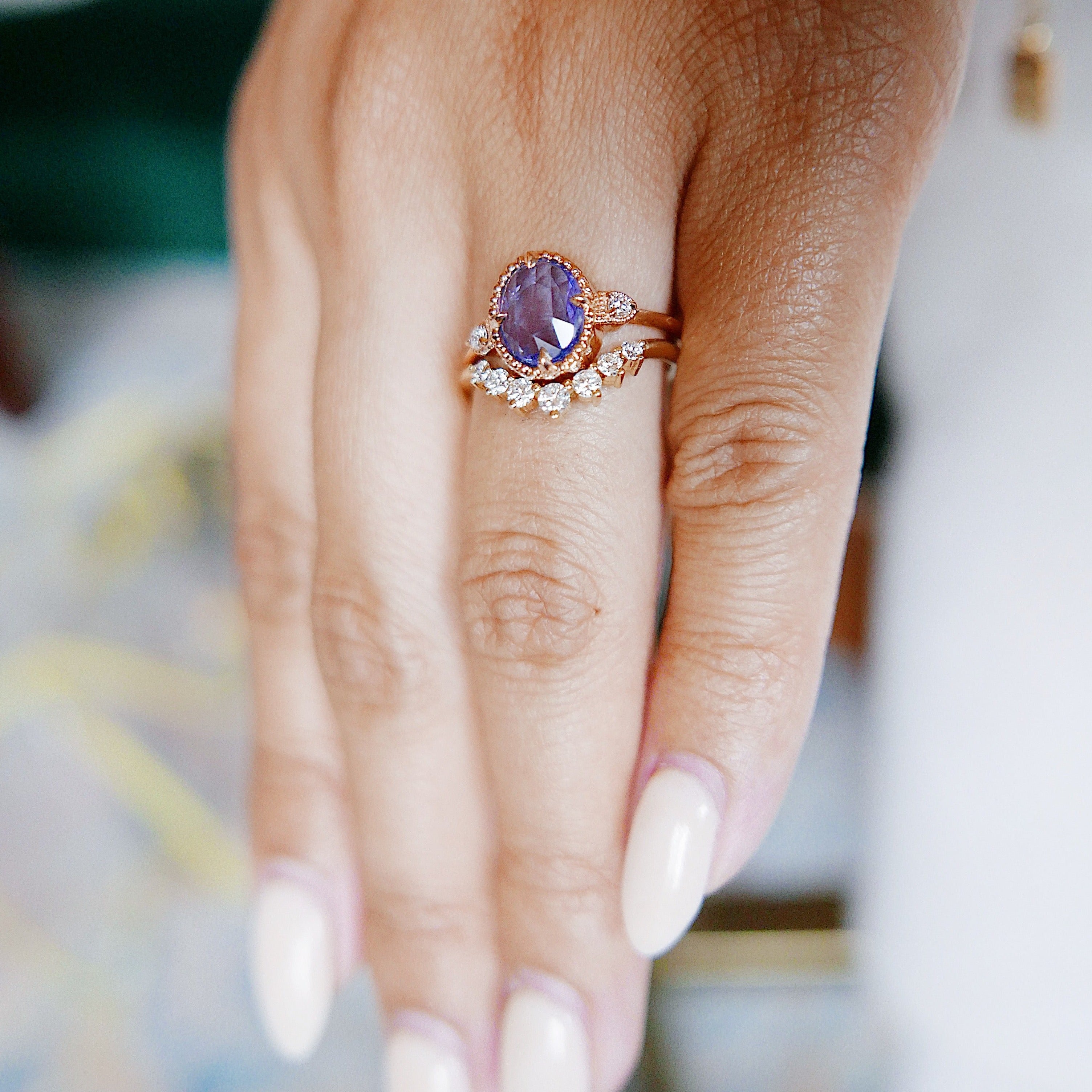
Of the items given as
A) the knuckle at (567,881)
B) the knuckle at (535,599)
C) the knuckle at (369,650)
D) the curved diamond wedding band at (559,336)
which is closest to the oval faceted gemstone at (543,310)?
the curved diamond wedding band at (559,336)

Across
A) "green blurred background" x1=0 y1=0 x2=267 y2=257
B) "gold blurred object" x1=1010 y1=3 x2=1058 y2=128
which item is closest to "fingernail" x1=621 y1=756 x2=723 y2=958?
"gold blurred object" x1=1010 y1=3 x2=1058 y2=128

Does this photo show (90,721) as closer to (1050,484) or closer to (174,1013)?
(174,1013)

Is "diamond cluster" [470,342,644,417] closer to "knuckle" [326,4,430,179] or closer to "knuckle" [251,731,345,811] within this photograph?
"knuckle" [326,4,430,179]

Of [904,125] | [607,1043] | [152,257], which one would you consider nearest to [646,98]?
[904,125]

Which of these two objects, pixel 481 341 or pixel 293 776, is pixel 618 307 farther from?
pixel 293 776

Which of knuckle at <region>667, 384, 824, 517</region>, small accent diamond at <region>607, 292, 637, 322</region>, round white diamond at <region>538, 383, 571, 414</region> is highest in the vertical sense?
small accent diamond at <region>607, 292, 637, 322</region>

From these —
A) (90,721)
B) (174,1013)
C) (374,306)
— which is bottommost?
(174,1013)

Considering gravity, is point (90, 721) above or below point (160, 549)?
below
